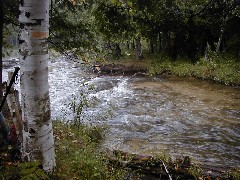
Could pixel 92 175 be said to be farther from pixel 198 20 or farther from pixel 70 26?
pixel 198 20

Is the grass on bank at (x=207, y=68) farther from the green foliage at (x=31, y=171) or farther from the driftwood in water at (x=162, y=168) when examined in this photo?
the green foliage at (x=31, y=171)

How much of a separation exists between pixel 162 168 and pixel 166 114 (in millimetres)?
7146

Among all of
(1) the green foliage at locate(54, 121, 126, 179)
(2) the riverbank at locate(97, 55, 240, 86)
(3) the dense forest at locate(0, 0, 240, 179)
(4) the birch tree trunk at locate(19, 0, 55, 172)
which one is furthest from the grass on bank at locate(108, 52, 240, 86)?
(4) the birch tree trunk at locate(19, 0, 55, 172)

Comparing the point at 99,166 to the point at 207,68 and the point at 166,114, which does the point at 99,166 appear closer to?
the point at 166,114

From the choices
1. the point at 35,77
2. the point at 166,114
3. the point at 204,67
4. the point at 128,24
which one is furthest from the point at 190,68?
the point at 35,77

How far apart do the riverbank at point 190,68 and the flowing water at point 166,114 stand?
92 cm

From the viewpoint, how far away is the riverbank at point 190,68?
20484 mm

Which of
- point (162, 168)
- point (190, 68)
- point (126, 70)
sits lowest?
point (126, 70)

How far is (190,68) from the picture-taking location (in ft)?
76.1

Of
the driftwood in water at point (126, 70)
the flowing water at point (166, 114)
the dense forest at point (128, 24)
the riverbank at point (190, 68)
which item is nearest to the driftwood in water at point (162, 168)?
the flowing water at point (166, 114)

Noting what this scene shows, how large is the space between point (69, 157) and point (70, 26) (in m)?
5.89

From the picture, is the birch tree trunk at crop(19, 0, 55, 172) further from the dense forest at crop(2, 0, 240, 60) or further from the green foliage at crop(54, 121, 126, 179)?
the dense forest at crop(2, 0, 240, 60)

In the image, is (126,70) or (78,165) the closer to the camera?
(78,165)

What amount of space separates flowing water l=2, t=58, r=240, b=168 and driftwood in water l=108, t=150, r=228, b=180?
5.84 ft
